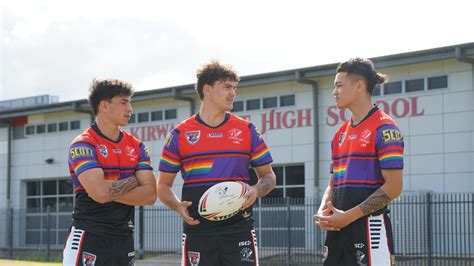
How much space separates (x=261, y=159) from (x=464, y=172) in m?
18.3

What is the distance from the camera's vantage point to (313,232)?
83.6 ft

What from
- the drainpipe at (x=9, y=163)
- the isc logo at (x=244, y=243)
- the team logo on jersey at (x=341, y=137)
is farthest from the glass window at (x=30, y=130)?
the team logo on jersey at (x=341, y=137)

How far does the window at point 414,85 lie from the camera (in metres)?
24.8

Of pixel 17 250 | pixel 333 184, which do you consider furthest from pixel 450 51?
pixel 17 250

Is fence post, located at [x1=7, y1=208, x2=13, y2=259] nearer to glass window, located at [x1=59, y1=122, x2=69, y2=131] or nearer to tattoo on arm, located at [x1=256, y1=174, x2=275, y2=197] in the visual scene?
glass window, located at [x1=59, y1=122, x2=69, y2=131]

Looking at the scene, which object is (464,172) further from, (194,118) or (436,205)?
(194,118)

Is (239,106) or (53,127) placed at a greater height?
(239,106)

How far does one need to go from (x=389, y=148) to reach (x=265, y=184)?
1.20 m

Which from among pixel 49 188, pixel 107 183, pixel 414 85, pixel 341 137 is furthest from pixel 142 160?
pixel 49 188

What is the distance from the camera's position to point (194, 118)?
683 cm

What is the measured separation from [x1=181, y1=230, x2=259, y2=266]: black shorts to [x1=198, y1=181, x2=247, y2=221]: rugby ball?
25 cm

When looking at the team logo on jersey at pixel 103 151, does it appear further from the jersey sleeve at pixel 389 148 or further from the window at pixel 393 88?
the window at pixel 393 88

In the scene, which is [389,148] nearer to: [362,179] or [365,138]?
[365,138]

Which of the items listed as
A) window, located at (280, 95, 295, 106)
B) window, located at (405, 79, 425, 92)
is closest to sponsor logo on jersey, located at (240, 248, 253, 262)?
window, located at (405, 79, 425, 92)
